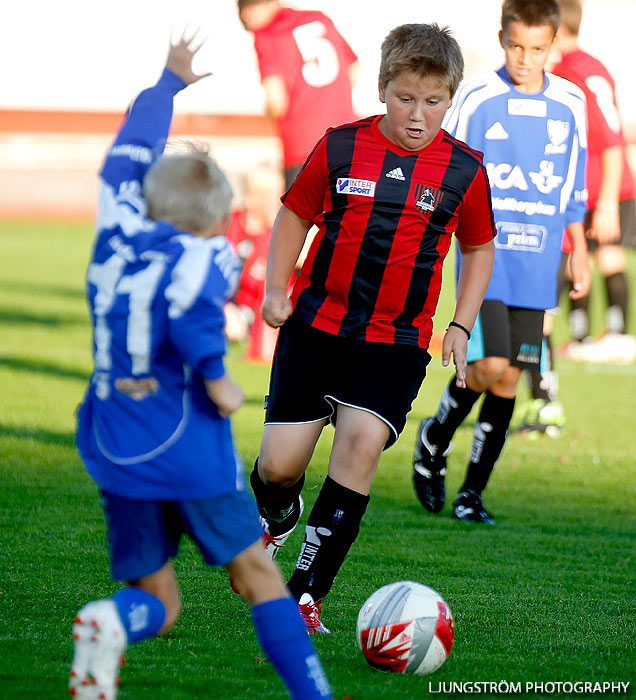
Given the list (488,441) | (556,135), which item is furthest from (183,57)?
(488,441)

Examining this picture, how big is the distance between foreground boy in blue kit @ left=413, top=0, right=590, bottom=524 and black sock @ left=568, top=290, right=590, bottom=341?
198 inches

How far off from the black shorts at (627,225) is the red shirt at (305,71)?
2.95 metres

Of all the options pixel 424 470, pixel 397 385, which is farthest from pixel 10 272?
pixel 397 385

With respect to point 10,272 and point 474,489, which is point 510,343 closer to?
point 474,489

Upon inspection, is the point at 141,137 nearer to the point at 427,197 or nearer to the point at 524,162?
the point at 427,197

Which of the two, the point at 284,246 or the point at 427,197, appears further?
the point at 284,246

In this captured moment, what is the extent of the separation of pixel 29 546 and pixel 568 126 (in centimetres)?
300

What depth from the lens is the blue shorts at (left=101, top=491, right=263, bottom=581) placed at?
2.80 metres

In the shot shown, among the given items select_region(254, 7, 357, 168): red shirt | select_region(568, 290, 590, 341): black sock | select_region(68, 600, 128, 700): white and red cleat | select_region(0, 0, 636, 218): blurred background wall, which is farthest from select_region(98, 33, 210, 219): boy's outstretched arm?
select_region(0, 0, 636, 218): blurred background wall

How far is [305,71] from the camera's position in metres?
8.72

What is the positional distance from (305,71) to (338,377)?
526 cm

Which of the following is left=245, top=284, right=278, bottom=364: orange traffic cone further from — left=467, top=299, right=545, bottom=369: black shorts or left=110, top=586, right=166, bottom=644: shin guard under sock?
left=110, top=586, right=166, bottom=644: shin guard under sock

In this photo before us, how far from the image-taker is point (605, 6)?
39.5m

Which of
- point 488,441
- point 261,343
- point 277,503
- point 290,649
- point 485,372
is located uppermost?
point 290,649
